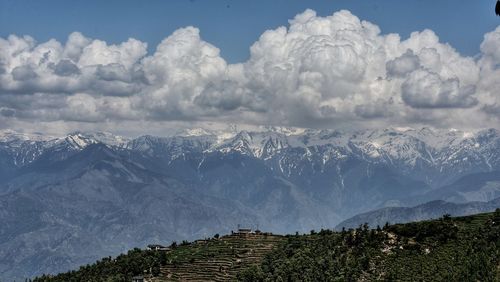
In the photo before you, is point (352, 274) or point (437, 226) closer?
point (352, 274)

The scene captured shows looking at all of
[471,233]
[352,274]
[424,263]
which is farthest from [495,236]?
[352,274]

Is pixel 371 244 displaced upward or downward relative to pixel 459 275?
upward

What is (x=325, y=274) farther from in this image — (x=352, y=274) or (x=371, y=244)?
(x=371, y=244)

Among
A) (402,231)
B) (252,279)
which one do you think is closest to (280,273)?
(252,279)

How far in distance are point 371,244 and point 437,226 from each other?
18440 millimetres

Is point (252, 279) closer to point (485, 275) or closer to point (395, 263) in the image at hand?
point (395, 263)

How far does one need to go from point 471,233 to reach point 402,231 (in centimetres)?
1723

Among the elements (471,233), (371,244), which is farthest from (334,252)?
(471,233)

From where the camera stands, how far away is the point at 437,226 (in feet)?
649

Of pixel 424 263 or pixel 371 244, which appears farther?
pixel 371 244

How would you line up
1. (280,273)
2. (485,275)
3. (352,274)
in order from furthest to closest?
(280,273)
(352,274)
(485,275)

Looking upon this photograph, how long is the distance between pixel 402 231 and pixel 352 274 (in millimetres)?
27822

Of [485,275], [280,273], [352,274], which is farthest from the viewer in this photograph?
[280,273]

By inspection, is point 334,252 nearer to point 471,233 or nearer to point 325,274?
point 325,274
